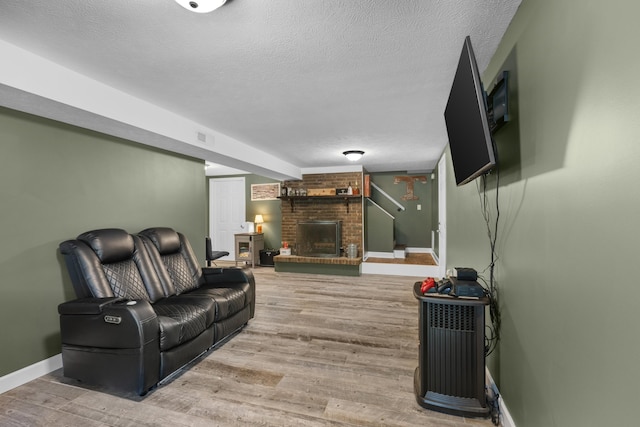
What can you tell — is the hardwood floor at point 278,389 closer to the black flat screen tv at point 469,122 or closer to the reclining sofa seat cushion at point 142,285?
the reclining sofa seat cushion at point 142,285

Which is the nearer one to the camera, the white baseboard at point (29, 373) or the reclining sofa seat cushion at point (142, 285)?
the white baseboard at point (29, 373)

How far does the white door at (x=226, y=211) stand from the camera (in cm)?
766

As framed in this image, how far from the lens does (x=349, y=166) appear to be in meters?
6.24

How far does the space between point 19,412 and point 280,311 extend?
243 centimetres

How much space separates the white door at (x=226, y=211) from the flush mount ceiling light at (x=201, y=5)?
6.36 meters

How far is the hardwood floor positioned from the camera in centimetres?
183

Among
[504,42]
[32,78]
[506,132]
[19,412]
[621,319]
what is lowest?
[19,412]

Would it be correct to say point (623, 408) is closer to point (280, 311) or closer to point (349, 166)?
point (280, 311)

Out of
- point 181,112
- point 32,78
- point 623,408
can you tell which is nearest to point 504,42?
point 623,408

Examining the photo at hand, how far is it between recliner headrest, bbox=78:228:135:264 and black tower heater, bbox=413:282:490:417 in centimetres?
266

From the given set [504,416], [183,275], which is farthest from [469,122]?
[183,275]

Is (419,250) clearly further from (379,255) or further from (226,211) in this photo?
(226,211)

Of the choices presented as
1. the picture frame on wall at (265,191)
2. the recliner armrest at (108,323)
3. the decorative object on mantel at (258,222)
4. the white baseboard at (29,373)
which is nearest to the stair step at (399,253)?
the picture frame on wall at (265,191)

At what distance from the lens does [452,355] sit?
1.84 m
